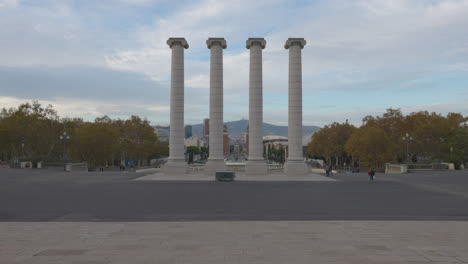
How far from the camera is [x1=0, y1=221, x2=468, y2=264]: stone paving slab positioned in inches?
443

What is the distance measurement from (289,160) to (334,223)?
115 ft

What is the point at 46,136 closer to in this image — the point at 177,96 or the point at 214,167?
the point at 177,96

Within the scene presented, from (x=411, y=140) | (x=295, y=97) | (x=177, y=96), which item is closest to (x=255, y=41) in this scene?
(x=295, y=97)

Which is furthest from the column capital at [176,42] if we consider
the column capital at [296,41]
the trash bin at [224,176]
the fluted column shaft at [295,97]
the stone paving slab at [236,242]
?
the stone paving slab at [236,242]

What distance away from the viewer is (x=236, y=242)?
1323 centimetres

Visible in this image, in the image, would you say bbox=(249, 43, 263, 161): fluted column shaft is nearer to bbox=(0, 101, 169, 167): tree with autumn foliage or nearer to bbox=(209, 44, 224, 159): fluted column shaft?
bbox=(209, 44, 224, 159): fluted column shaft

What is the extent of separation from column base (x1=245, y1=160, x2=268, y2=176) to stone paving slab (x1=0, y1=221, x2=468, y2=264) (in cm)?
3409

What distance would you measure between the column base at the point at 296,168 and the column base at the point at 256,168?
343cm

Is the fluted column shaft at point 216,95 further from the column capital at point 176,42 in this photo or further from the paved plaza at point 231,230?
the paved plaza at point 231,230

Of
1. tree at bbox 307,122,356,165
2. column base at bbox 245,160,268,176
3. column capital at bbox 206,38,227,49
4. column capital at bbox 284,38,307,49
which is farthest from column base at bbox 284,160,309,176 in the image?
tree at bbox 307,122,356,165

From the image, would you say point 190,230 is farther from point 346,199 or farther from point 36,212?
point 346,199

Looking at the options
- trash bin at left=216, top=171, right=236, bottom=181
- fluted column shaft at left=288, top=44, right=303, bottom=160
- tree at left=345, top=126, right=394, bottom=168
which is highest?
fluted column shaft at left=288, top=44, right=303, bottom=160

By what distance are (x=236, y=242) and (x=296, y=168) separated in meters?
38.7

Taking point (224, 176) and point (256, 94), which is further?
point (256, 94)
